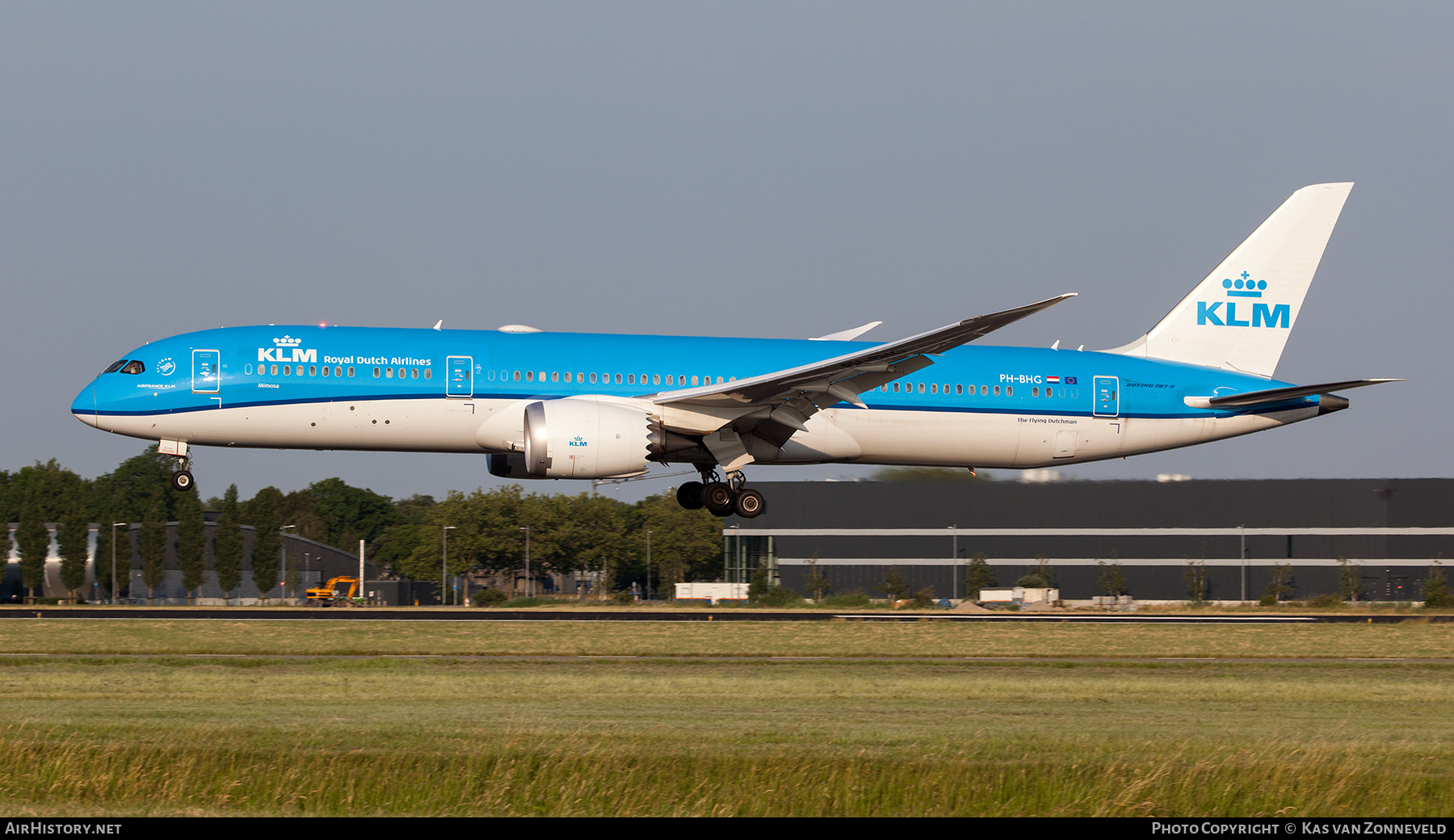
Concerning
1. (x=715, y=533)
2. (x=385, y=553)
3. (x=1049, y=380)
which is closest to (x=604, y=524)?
(x=715, y=533)

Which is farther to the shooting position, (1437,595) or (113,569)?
(113,569)

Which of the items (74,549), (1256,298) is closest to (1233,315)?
(1256,298)

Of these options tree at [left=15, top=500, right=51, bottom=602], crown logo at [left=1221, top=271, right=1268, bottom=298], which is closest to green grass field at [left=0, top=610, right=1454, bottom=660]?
crown logo at [left=1221, top=271, right=1268, bottom=298]

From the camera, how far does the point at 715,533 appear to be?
122 metres

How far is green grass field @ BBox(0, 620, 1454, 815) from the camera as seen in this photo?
44.6ft

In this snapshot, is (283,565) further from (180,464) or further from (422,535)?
(180,464)

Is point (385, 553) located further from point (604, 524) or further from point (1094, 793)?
point (1094, 793)

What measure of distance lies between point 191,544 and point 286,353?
6869cm

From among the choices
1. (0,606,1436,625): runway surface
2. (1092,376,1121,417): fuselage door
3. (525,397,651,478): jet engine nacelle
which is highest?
(1092,376,1121,417): fuselage door

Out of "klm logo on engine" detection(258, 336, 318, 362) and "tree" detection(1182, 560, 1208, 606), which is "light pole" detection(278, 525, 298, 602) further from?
"klm logo on engine" detection(258, 336, 318, 362)

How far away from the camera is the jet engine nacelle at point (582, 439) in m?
29.3

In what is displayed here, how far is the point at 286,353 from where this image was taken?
30.2 m

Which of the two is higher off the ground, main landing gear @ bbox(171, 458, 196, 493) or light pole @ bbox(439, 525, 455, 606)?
main landing gear @ bbox(171, 458, 196, 493)

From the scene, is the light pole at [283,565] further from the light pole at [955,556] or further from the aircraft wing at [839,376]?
the aircraft wing at [839,376]
